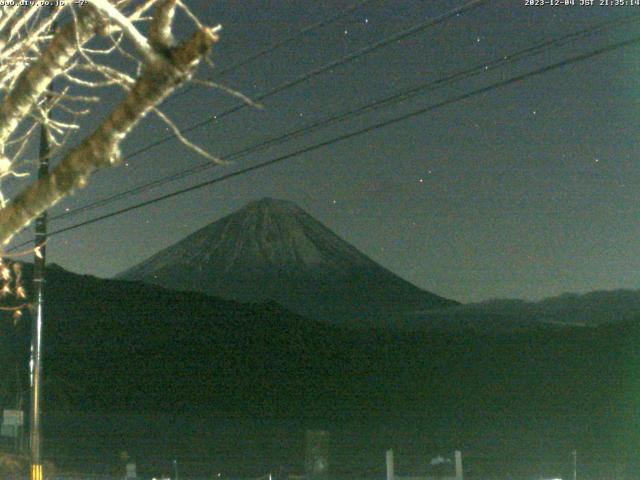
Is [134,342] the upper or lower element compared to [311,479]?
upper

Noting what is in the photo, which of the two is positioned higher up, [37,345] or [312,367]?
[312,367]

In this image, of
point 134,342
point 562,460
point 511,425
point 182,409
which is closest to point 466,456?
point 562,460

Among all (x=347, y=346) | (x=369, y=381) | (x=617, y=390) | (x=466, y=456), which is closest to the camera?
(x=466, y=456)

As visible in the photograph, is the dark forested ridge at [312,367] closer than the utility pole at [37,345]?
No

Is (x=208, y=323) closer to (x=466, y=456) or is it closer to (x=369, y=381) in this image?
(x=369, y=381)

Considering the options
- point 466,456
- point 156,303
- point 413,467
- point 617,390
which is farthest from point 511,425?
point 156,303

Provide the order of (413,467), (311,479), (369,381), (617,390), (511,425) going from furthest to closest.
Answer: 1. (369,381)
2. (617,390)
3. (511,425)
4. (413,467)
5. (311,479)

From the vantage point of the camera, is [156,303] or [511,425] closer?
[511,425]

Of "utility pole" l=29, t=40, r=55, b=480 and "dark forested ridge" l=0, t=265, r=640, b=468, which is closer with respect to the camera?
"utility pole" l=29, t=40, r=55, b=480

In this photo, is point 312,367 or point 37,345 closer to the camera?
point 37,345
